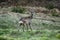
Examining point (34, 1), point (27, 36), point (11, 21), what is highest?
point (27, 36)

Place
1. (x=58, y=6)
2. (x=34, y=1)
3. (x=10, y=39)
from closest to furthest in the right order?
(x=10, y=39) < (x=58, y=6) < (x=34, y=1)

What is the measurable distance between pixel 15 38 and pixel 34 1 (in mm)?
16888

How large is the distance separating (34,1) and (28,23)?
47.1 ft

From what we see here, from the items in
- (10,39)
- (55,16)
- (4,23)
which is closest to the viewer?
(10,39)

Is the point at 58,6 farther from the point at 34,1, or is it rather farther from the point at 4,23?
the point at 4,23

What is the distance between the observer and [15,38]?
34.7 ft

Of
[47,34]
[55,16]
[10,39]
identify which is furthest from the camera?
[55,16]

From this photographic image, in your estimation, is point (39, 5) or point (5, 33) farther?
point (39, 5)

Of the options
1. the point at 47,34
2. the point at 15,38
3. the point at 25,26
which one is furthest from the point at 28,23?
the point at 15,38

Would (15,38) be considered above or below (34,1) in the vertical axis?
above

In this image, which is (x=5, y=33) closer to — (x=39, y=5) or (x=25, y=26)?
(x=25, y=26)

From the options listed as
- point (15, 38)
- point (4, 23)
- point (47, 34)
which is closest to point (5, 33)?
point (15, 38)

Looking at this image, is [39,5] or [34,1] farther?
[34,1]

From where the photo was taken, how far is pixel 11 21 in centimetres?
1569
